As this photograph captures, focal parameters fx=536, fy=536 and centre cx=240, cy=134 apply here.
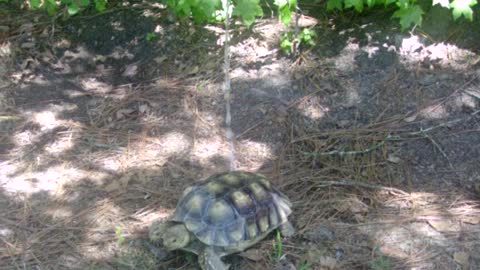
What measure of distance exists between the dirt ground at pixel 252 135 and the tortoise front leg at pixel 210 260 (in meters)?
0.15

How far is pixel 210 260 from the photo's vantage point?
3.28 meters

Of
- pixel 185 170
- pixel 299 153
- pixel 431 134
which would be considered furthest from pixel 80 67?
pixel 431 134

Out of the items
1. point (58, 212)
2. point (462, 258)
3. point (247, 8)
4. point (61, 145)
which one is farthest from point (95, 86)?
point (462, 258)

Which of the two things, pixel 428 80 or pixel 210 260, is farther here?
pixel 428 80

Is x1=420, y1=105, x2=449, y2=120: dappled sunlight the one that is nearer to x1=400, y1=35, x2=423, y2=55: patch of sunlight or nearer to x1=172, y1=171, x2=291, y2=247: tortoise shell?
x1=400, y1=35, x2=423, y2=55: patch of sunlight

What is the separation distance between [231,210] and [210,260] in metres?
0.33

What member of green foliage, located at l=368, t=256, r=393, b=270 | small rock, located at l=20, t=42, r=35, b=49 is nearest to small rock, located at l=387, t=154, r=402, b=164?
green foliage, located at l=368, t=256, r=393, b=270

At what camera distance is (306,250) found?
11.3 feet

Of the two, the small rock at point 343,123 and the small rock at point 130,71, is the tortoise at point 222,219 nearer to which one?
the small rock at point 343,123

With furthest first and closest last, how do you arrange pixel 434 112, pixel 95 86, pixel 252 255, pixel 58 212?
pixel 95 86 → pixel 434 112 → pixel 58 212 → pixel 252 255

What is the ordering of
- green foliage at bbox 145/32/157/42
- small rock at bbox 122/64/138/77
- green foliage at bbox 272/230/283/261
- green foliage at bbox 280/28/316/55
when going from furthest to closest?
green foliage at bbox 145/32/157/42, small rock at bbox 122/64/138/77, green foliage at bbox 280/28/316/55, green foliage at bbox 272/230/283/261

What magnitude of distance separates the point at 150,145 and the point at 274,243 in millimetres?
1485

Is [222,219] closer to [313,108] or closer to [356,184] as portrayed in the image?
[356,184]

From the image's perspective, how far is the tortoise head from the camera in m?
3.33
